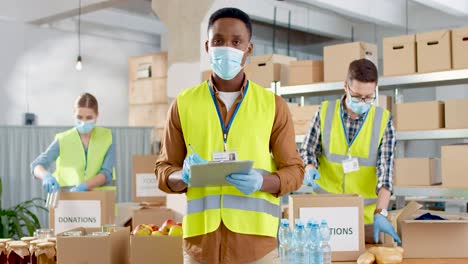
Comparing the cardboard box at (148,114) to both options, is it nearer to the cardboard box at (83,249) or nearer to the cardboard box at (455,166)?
the cardboard box at (455,166)

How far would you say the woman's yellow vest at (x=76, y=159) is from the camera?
4.15m

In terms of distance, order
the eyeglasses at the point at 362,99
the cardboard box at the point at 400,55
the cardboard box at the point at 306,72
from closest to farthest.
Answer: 1. the eyeglasses at the point at 362,99
2. the cardboard box at the point at 400,55
3. the cardboard box at the point at 306,72

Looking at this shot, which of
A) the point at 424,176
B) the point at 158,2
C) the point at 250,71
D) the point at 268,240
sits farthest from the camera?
the point at 158,2

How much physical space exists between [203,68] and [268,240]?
4132mm

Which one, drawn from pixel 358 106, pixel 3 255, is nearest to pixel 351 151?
pixel 358 106

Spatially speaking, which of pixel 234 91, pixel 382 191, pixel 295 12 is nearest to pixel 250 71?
pixel 382 191

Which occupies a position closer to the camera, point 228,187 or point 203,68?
point 228,187

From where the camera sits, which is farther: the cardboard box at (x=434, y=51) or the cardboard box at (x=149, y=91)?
the cardboard box at (x=149, y=91)

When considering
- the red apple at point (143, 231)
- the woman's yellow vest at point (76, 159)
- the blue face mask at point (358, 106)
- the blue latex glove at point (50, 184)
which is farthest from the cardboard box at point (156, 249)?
the woman's yellow vest at point (76, 159)

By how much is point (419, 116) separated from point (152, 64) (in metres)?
4.68

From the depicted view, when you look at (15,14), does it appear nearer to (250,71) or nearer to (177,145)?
(250,71)

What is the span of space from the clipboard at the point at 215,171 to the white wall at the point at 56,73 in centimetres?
741

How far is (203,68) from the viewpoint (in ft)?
19.2

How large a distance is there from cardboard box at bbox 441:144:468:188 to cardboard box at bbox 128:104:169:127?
4578 mm
